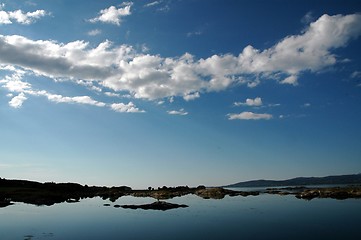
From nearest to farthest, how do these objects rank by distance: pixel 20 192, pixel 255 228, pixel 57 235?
1. pixel 57 235
2. pixel 255 228
3. pixel 20 192

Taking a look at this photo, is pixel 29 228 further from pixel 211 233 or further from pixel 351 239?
pixel 351 239

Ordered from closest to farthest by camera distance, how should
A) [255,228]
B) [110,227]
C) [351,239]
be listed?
[351,239] → [255,228] → [110,227]

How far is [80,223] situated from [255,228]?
103 feet

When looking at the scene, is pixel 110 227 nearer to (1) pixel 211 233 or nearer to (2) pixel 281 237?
(1) pixel 211 233

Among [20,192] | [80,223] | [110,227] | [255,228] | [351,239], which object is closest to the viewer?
[351,239]

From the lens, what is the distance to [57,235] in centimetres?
4838

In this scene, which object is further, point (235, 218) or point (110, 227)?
point (235, 218)

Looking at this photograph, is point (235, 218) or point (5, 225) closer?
point (5, 225)

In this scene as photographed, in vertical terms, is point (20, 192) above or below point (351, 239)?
above

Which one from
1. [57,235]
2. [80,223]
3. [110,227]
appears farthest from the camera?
[80,223]

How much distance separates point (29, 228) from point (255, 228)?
35.6 meters

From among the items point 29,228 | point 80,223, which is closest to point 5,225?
point 29,228

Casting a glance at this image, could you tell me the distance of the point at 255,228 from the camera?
5225 centimetres

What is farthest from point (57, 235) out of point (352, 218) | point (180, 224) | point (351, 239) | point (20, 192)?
point (20, 192)
